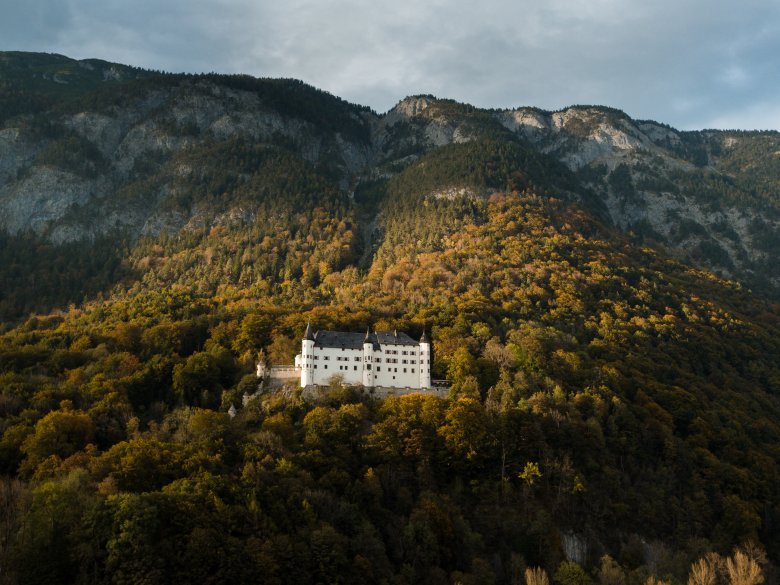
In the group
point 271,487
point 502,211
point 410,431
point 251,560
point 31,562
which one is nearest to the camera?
point 31,562

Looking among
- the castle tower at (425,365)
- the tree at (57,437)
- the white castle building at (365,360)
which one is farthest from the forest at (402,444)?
the white castle building at (365,360)

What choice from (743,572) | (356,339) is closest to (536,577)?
(743,572)

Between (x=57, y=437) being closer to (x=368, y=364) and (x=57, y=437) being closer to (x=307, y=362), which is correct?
(x=307, y=362)

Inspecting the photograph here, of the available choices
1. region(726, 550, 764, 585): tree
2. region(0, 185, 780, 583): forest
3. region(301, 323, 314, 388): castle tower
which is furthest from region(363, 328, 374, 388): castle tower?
region(726, 550, 764, 585): tree

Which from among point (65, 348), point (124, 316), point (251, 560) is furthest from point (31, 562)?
point (124, 316)

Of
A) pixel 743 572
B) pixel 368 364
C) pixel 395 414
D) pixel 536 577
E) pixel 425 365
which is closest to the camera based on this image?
pixel 536 577

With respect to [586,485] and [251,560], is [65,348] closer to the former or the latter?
[251,560]
